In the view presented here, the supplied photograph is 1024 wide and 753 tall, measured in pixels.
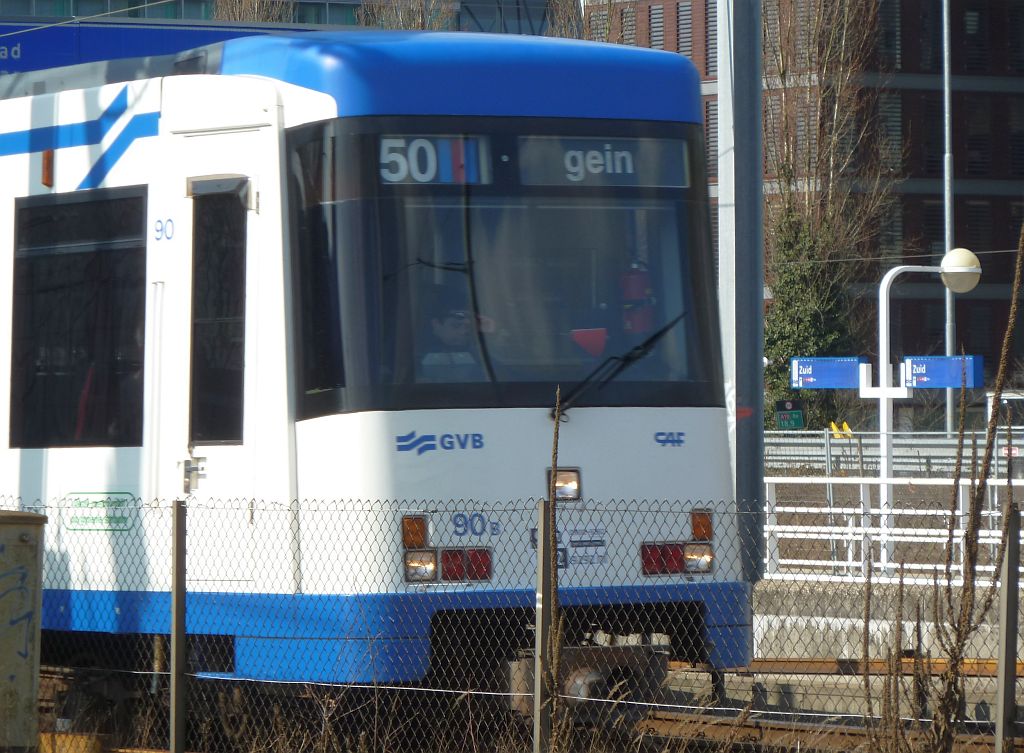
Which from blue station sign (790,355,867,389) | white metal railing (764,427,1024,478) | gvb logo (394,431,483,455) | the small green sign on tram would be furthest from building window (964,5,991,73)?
gvb logo (394,431,483,455)

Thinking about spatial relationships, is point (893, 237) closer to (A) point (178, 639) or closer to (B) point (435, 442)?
(B) point (435, 442)

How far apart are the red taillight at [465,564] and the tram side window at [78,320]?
5.89 feet

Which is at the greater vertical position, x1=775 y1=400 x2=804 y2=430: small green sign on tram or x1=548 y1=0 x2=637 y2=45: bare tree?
x1=548 y1=0 x2=637 y2=45: bare tree

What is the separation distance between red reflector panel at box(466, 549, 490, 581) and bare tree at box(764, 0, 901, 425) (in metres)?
33.7

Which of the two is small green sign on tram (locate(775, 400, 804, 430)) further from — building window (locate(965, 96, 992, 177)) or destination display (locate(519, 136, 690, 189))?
destination display (locate(519, 136, 690, 189))

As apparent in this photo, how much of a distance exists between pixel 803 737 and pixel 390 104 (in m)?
3.38

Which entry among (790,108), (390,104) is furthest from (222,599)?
(790,108)

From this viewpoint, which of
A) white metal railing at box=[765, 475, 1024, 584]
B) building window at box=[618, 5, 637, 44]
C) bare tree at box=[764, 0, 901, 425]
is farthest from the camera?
building window at box=[618, 5, 637, 44]

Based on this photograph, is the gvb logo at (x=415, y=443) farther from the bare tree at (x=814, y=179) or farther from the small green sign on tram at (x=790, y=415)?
the bare tree at (x=814, y=179)

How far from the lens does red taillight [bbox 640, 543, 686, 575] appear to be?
287 inches

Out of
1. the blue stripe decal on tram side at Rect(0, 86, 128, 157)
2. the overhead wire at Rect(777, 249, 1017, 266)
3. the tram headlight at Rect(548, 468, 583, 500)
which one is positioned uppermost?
the overhead wire at Rect(777, 249, 1017, 266)

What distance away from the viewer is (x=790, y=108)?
134 ft

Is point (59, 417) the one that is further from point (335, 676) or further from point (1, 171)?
point (335, 676)

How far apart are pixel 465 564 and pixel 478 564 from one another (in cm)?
6
